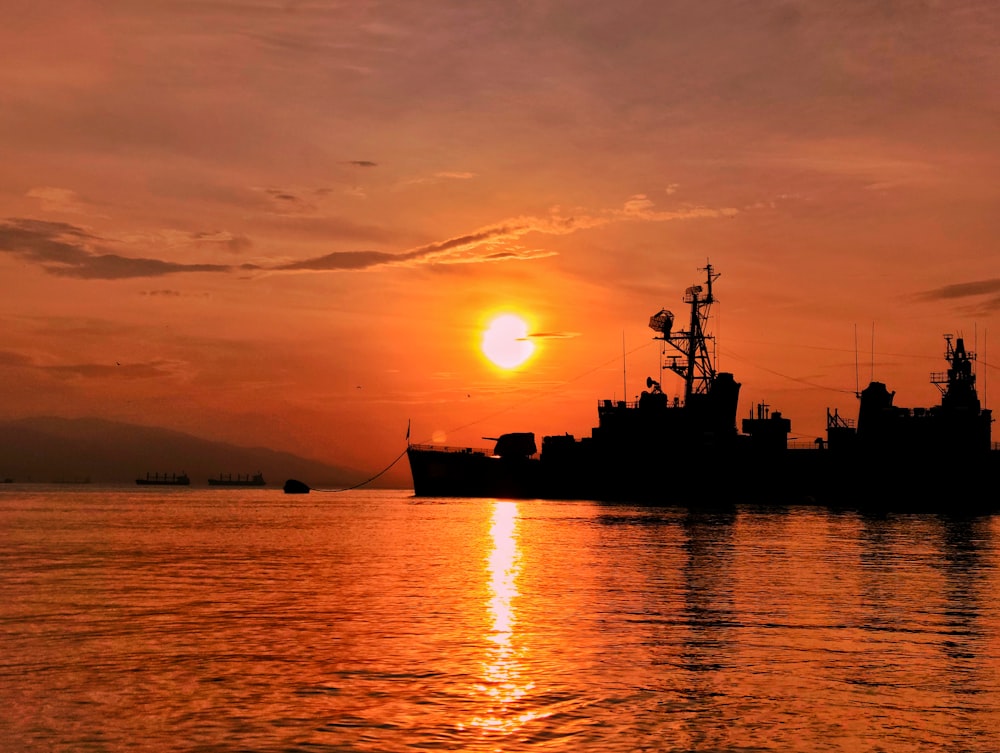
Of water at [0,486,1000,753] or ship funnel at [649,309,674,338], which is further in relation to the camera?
ship funnel at [649,309,674,338]

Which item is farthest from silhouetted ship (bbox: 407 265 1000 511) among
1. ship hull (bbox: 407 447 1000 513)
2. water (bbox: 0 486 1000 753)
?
water (bbox: 0 486 1000 753)

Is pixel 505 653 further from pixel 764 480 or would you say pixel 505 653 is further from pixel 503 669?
pixel 764 480

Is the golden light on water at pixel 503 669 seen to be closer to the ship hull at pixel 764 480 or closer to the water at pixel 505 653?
the water at pixel 505 653

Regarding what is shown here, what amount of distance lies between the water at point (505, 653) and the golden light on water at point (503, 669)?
8 centimetres

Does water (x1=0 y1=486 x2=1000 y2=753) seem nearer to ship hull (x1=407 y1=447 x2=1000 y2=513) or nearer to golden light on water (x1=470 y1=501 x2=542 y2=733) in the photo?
golden light on water (x1=470 y1=501 x2=542 y2=733)

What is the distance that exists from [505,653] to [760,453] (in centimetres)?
10150

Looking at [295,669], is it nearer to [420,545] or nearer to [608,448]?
[420,545]

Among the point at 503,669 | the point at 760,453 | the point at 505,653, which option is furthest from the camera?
the point at 760,453

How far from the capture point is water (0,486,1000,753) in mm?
16000

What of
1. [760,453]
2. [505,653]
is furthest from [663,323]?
[505,653]

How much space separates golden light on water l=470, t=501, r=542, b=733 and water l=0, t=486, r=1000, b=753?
0.08 m

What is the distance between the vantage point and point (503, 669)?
21.0m

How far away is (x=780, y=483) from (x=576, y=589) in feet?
294

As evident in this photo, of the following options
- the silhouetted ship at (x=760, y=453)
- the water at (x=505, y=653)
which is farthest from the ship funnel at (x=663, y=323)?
the water at (x=505, y=653)
